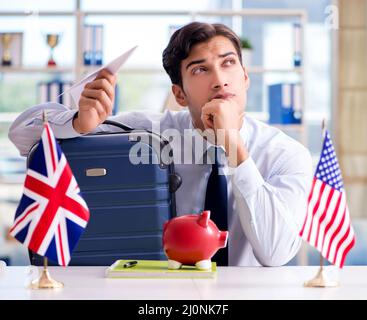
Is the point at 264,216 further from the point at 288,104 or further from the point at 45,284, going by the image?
the point at 288,104

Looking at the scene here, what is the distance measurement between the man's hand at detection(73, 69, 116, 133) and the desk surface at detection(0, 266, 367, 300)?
45 cm

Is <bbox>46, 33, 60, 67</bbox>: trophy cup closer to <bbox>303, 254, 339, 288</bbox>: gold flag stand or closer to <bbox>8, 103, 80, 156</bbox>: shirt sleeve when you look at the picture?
<bbox>8, 103, 80, 156</bbox>: shirt sleeve

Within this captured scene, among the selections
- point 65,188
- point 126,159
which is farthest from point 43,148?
point 126,159

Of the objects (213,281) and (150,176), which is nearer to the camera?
(213,281)

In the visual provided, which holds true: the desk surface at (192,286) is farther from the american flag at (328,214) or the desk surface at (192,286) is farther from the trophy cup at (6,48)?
the trophy cup at (6,48)

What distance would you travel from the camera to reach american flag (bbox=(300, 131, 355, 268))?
134cm

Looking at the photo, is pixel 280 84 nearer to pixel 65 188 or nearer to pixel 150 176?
pixel 150 176

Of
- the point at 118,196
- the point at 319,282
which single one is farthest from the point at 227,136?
the point at 319,282

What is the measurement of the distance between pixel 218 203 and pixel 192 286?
576 mm

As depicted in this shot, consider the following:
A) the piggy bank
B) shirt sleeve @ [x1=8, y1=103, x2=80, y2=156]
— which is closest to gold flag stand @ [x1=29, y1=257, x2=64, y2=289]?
the piggy bank

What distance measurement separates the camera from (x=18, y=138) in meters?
2.09

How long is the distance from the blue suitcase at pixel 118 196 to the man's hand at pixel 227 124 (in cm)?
14

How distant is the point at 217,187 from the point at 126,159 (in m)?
0.25

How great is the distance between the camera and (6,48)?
4695 millimetres
